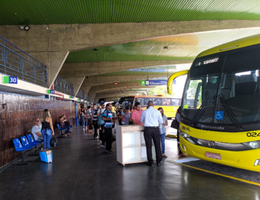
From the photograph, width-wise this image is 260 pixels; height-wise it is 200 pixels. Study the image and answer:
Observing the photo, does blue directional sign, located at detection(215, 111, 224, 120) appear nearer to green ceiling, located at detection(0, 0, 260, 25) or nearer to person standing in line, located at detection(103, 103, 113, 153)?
person standing in line, located at detection(103, 103, 113, 153)

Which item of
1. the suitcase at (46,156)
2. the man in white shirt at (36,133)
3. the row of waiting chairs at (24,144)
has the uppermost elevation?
the man in white shirt at (36,133)

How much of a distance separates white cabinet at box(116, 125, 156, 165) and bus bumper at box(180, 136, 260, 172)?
171 cm

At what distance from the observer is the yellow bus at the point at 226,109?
17.3 ft

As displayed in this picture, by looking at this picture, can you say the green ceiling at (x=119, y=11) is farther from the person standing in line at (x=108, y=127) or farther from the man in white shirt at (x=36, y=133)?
the man in white shirt at (x=36, y=133)

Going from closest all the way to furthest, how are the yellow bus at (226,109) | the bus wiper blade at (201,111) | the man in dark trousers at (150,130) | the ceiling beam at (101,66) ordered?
the yellow bus at (226,109), the bus wiper blade at (201,111), the man in dark trousers at (150,130), the ceiling beam at (101,66)

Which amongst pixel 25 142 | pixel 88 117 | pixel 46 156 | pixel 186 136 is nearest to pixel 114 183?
pixel 186 136

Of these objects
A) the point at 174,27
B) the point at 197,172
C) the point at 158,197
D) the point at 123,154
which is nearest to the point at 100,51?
the point at 174,27

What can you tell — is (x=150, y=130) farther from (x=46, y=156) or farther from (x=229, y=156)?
(x=46, y=156)

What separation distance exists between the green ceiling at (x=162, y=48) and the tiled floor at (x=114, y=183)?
1319cm

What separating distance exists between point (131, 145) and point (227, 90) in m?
3.50

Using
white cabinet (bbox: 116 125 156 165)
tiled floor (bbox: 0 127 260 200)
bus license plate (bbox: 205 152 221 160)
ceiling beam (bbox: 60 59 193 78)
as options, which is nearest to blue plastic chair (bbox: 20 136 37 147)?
tiled floor (bbox: 0 127 260 200)

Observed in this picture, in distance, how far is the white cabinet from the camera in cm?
748

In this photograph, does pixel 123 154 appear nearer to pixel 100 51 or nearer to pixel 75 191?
pixel 75 191

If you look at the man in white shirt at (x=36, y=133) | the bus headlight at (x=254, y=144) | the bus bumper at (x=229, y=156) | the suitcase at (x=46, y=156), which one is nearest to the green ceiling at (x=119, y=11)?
the man in white shirt at (x=36, y=133)
